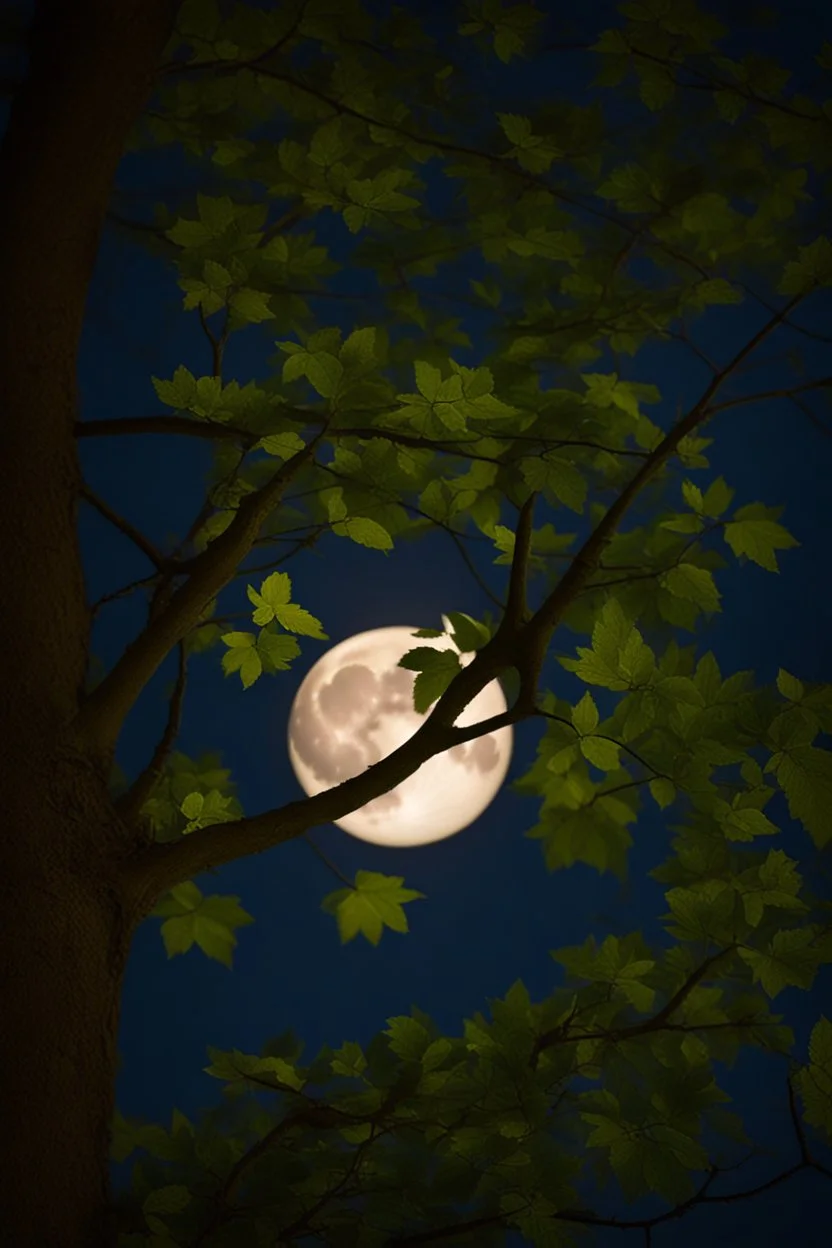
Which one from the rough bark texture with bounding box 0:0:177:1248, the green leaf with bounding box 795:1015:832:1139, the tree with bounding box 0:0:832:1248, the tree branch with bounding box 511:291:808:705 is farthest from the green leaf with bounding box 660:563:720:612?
the rough bark texture with bounding box 0:0:177:1248

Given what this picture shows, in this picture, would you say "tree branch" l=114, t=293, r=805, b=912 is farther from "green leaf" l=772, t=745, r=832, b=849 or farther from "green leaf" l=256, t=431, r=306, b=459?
"green leaf" l=772, t=745, r=832, b=849

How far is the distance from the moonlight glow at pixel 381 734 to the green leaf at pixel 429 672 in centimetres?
60

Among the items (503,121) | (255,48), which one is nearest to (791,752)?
(503,121)

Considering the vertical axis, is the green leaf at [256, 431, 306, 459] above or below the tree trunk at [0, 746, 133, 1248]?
above

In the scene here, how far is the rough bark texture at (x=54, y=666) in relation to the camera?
785 mm

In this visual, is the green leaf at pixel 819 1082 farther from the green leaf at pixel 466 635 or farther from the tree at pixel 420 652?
the green leaf at pixel 466 635

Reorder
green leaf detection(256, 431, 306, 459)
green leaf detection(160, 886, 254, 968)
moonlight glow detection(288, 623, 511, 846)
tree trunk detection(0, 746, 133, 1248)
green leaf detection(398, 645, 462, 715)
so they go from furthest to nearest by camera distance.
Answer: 1. moonlight glow detection(288, 623, 511, 846)
2. green leaf detection(160, 886, 254, 968)
3. green leaf detection(398, 645, 462, 715)
4. green leaf detection(256, 431, 306, 459)
5. tree trunk detection(0, 746, 133, 1248)

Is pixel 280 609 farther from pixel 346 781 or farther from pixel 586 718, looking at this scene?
pixel 586 718

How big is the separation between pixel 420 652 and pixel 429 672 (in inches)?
0.8

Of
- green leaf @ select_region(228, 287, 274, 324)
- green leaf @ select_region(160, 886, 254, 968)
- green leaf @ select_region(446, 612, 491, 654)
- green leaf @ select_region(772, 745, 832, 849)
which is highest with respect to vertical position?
→ green leaf @ select_region(228, 287, 274, 324)

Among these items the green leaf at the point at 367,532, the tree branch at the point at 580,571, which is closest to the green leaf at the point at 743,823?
the tree branch at the point at 580,571

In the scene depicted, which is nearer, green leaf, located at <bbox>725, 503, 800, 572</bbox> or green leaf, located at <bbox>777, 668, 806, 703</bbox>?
green leaf, located at <bbox>777, 668, 806, 703</bbox>

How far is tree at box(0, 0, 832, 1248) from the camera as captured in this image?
0.86 metres

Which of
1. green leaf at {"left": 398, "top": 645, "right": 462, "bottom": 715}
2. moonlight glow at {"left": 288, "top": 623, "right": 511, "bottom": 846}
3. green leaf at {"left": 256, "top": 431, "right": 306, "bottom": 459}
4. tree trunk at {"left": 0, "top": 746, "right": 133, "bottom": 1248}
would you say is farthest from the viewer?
moonlight glow at {"left": 288, "top": 623, "right": 511, "bottom": 846}
